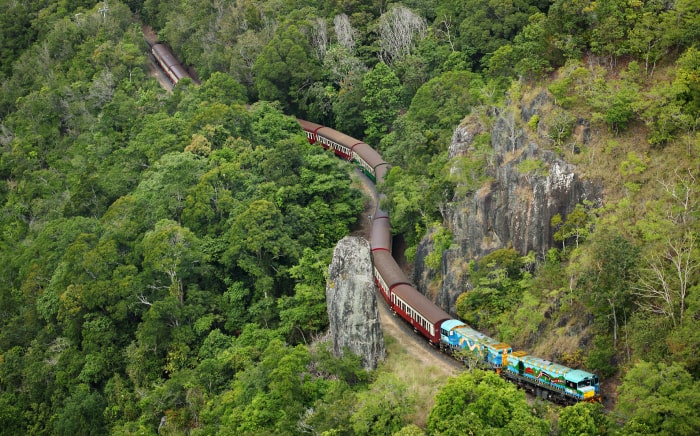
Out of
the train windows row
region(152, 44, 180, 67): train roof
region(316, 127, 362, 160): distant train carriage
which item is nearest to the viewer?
the train windows row

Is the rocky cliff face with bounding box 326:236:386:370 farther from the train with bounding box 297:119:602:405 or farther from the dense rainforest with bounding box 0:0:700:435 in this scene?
the train with bounding box 297:119:602:405

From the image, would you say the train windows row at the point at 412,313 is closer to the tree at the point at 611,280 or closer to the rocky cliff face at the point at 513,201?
the rocky cliff face at the point at 513,201

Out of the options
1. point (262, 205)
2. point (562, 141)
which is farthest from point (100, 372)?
point (562, 141)

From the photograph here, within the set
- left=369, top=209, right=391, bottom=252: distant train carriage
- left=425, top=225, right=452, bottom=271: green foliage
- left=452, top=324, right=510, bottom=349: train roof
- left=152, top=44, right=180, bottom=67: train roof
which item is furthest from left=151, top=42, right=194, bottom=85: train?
left=452, top=324, right=510, bottom=349: train roof

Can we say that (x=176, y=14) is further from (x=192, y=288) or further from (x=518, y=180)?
(x=518, y=180)

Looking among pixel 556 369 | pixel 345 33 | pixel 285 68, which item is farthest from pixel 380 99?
pixel 556 369

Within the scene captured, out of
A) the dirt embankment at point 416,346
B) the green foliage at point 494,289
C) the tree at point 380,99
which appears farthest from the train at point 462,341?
the tree at point 380,99
